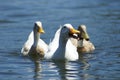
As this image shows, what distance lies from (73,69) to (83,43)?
3.59 meters

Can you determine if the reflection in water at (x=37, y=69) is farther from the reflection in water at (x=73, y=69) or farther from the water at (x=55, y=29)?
the reflection in water at (x=73, y=69)

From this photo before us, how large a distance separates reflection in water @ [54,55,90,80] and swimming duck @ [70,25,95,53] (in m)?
1.27

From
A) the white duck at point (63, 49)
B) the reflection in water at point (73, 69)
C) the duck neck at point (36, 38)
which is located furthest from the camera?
the duck neck at point (36, 38)

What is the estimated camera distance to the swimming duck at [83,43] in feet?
68.5

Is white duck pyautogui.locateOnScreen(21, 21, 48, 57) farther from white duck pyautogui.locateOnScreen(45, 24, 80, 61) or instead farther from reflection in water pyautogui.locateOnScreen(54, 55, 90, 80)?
reflection in water pyautogui.locateOnScreen(54, 55, 90, 80)

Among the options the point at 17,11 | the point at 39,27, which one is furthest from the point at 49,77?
the point at 17,11

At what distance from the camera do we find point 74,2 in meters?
29.3

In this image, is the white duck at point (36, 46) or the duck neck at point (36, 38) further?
the duck neck at point (36, 38)

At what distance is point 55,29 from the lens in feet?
77.4

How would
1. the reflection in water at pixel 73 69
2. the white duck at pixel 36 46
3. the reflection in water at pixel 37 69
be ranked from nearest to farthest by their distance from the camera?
1. the reflection in water at pixel 73 69
2. the reflection in water at pixel 37 69
3. the white duck at pixel 36 46

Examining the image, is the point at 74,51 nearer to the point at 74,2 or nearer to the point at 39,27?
the point at 39,27

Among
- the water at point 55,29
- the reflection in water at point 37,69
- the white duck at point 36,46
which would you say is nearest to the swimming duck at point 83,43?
the water at point 55,29

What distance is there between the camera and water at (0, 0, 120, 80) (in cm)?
1750

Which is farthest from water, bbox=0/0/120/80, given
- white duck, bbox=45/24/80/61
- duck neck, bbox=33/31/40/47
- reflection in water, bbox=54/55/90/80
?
duck neck, bbox=33/31/40/47
